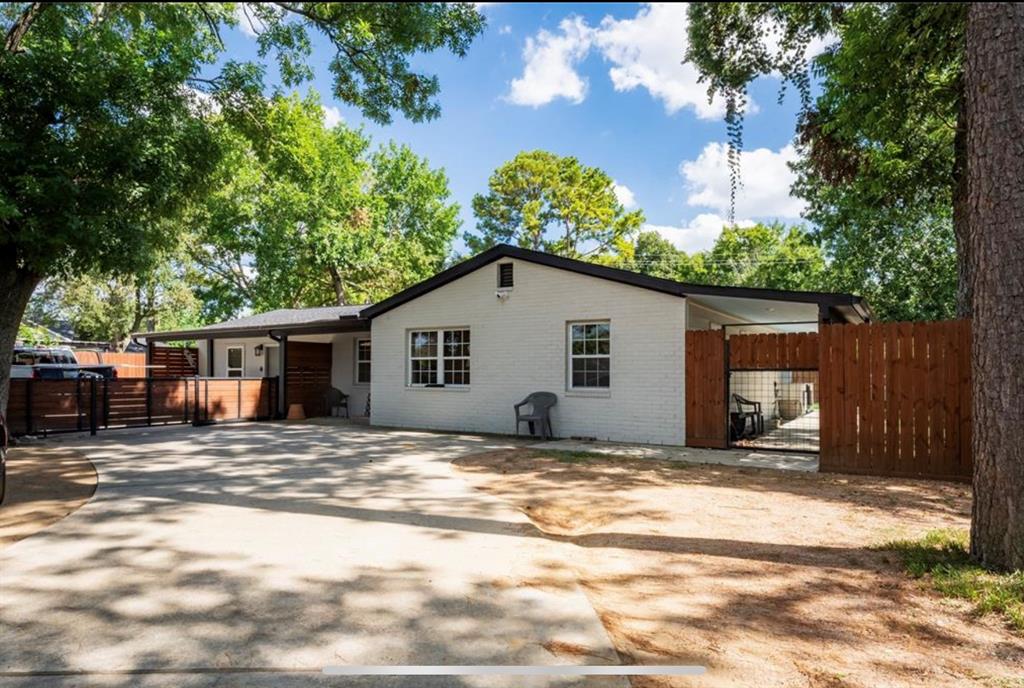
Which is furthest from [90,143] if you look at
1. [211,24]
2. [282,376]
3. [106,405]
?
[282,376]

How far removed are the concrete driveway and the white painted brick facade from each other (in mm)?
5085

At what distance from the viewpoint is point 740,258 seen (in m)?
40.1

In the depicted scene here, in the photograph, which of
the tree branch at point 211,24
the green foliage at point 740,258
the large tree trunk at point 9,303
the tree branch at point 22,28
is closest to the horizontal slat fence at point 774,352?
the large tree trunk at point 9,303

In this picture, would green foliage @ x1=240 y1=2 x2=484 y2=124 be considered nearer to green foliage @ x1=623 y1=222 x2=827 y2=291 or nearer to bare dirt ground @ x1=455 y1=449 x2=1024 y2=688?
bare dirt ground @ x1=455 y1=449 x2=1024 y2=688

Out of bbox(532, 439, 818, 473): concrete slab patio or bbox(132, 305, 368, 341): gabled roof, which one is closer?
bbox(532, 439, 818, 473): concrete slab patio

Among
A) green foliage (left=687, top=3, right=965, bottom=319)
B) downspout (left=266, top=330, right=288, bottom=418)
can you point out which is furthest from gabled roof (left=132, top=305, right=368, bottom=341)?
green foliage (left=687, top=3, right=965, bottom=319)

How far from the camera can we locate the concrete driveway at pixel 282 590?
267 centimetres

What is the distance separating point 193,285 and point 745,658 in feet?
110

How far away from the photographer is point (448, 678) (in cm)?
252

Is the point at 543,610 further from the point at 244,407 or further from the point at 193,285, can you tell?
the point at 193,285

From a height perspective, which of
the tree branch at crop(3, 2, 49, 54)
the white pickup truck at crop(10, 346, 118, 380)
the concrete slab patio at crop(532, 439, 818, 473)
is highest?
the tree branch at crop(3, 2, 49, 54)

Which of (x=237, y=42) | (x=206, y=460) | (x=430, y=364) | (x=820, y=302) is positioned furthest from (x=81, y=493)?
(x=820, y=302)

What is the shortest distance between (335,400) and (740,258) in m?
32.3

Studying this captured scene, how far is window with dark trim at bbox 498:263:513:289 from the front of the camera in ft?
40.5
